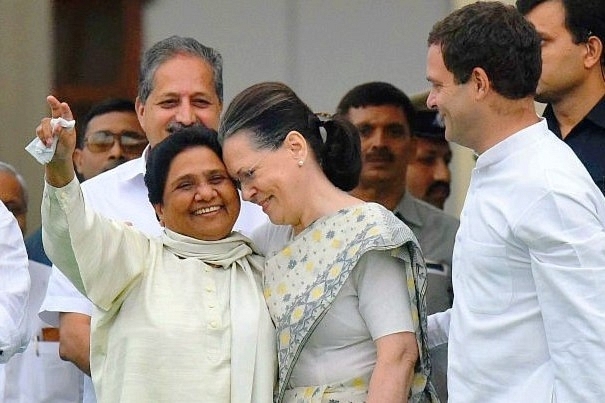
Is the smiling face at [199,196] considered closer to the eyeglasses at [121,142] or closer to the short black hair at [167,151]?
the short black hair at [167,151]

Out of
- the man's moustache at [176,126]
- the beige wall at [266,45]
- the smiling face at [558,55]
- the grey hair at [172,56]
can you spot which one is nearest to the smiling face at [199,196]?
the man's moustache at [176,126]

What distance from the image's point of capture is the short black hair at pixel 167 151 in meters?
3.36

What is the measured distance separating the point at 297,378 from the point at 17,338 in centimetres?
83

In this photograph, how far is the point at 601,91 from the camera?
132 inches

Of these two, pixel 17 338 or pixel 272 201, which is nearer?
pixel 272 201

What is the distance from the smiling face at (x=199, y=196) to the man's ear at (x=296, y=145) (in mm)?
177

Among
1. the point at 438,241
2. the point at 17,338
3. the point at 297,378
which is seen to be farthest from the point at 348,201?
the point at 438,241

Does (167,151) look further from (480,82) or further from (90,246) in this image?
(480,82)

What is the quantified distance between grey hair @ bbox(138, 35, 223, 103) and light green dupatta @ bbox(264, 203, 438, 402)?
0.76 meters

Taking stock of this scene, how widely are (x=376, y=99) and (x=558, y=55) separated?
1.59m

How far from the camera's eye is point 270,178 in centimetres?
324

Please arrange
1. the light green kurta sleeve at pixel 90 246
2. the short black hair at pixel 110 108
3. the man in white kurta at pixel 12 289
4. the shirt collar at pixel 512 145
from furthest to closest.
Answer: the short black hair at pixel 110 108 < the man in white kurta at pixel 12 289 < the light green kurta sleeve at pixel 90 246 < the shirt collar at pixel 512 145

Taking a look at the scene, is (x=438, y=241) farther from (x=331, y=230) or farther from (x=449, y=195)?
(x=331, y=230)

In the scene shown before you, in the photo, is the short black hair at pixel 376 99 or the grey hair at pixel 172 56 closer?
the grey hair at pixel 172 56
